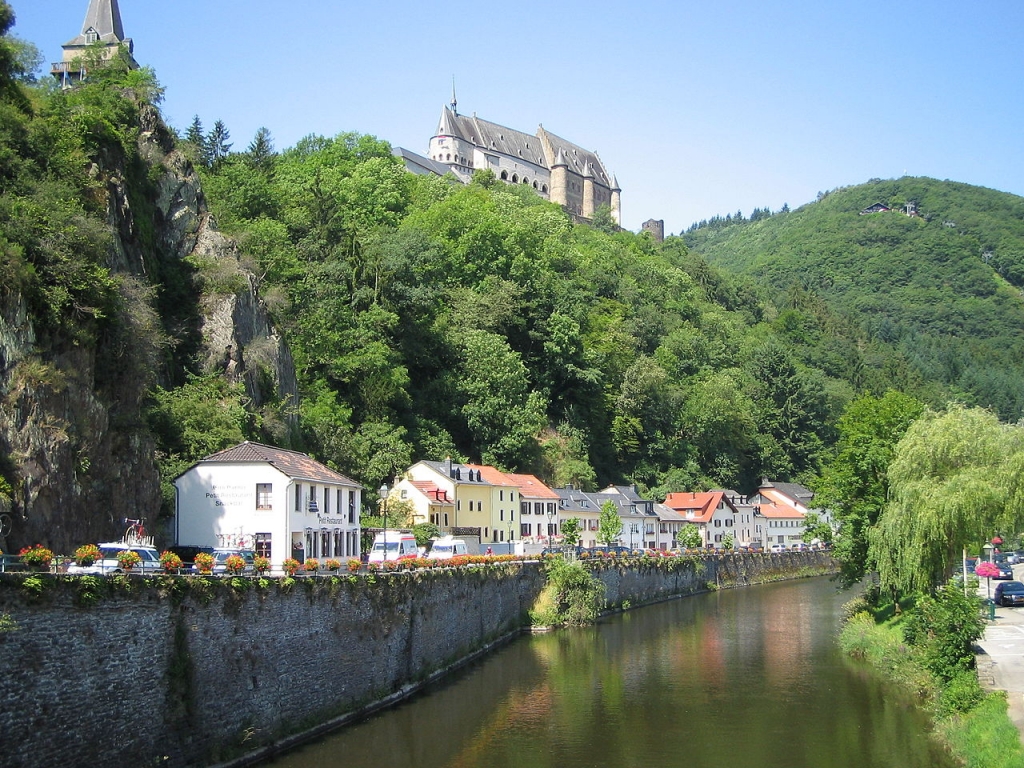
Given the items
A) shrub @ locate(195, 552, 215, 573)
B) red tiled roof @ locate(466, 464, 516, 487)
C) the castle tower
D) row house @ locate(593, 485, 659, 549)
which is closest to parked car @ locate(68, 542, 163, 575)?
shrub @ locate(195, 552, 215, 573)

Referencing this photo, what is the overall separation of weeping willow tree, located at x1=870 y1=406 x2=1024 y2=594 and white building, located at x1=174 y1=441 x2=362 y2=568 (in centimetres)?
2277

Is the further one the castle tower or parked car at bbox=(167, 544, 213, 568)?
the castle tower

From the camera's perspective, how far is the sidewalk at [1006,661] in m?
27.1

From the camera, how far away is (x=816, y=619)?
202 feet

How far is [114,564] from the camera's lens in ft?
81.5

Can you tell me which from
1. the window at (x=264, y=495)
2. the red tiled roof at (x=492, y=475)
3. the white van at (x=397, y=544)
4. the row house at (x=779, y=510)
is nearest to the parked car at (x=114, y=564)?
the window at (x=264, y=495)

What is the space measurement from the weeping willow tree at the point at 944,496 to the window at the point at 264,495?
24.0 meters

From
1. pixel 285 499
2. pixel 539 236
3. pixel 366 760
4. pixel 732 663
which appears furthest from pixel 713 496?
pixel 366 760

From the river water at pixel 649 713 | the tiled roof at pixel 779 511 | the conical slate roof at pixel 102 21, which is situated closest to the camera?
the river water at pixel 649 713

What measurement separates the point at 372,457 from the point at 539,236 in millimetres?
46373

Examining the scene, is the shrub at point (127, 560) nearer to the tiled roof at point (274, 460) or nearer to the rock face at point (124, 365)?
the rock face at point (124, 365)

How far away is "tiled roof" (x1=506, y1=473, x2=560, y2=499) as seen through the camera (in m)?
75.8

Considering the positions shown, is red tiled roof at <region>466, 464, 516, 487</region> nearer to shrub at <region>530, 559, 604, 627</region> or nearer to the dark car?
shrub at <region>530, 559, 604, 627</region>

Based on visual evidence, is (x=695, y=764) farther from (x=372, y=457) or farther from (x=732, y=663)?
(x=372, y=457)
